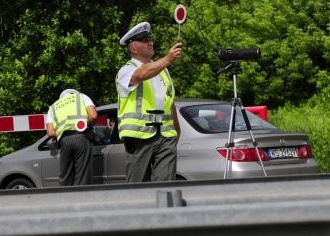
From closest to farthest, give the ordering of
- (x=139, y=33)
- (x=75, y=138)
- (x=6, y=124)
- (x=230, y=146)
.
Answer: (x=139, y=33), (x=230, y=146), (x=75, y=138), (x=6, y=124)

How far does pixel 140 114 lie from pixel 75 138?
10.7 ft

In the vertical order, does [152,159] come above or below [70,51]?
below

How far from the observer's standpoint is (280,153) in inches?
372

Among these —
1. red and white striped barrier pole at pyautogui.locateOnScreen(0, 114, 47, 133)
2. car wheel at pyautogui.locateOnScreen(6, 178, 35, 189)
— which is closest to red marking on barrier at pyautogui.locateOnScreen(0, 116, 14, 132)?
red and white striped barrier pole at pyautogui.locateOnScreen(0, 114, 47, 133)

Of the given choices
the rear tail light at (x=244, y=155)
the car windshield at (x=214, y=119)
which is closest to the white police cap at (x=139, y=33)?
the rear tail light at (x=244, y=155)

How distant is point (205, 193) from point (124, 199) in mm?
321

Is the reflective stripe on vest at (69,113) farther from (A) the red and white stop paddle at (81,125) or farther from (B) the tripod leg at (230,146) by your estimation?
(B) the tripod leg at (230,146)

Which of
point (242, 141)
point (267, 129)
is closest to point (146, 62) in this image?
point (242, 141)


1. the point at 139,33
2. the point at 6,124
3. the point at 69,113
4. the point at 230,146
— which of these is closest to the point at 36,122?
the point at 6,124

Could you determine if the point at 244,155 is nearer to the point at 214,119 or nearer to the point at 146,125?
the point at 214,119

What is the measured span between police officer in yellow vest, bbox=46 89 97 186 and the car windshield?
1.14 metres

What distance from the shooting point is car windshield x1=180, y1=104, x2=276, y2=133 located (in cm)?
966

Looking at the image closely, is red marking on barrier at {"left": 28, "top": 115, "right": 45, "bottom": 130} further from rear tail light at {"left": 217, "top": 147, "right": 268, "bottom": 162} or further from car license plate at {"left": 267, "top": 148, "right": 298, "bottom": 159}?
car license plate at {"left": 267, "top": 148, "right": 298, "bottom": 159}

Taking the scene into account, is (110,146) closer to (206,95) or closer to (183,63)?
(183,63)
